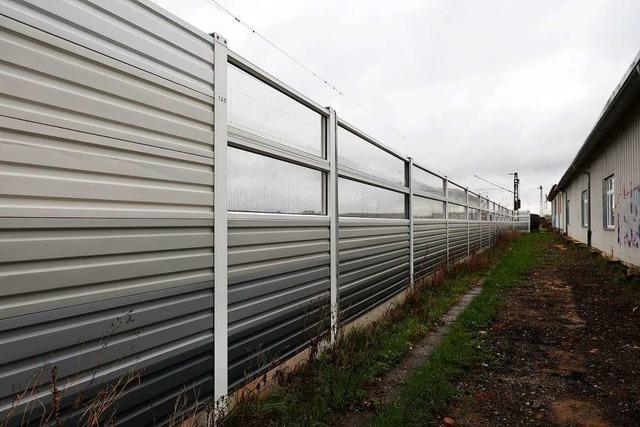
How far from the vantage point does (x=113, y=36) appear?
5.93 ft

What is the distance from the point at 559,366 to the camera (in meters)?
3.66

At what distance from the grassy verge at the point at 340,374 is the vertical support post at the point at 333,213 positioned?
12.2 inches

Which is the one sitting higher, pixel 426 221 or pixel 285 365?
pixel 426 221

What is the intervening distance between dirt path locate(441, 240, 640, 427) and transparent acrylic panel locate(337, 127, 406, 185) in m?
2.50

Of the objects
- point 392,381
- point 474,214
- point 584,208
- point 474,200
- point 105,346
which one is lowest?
point 392,381

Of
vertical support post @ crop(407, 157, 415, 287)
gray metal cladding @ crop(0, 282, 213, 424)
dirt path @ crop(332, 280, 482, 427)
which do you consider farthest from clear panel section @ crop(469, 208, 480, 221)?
gray metal cladding @ crop(0, 282, 213, 424)

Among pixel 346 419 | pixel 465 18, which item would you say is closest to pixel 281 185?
pixel 346 419

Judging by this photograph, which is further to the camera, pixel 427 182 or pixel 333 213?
pixel 427 182

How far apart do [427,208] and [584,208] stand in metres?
11.4

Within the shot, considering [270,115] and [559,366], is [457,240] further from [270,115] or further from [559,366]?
[270,115]

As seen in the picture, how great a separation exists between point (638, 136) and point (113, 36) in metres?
9.50

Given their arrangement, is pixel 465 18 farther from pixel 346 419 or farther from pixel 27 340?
pixel 27 340

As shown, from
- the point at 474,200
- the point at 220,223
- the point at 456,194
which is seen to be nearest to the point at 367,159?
the point at 220,223

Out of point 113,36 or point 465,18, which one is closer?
point 113,36
